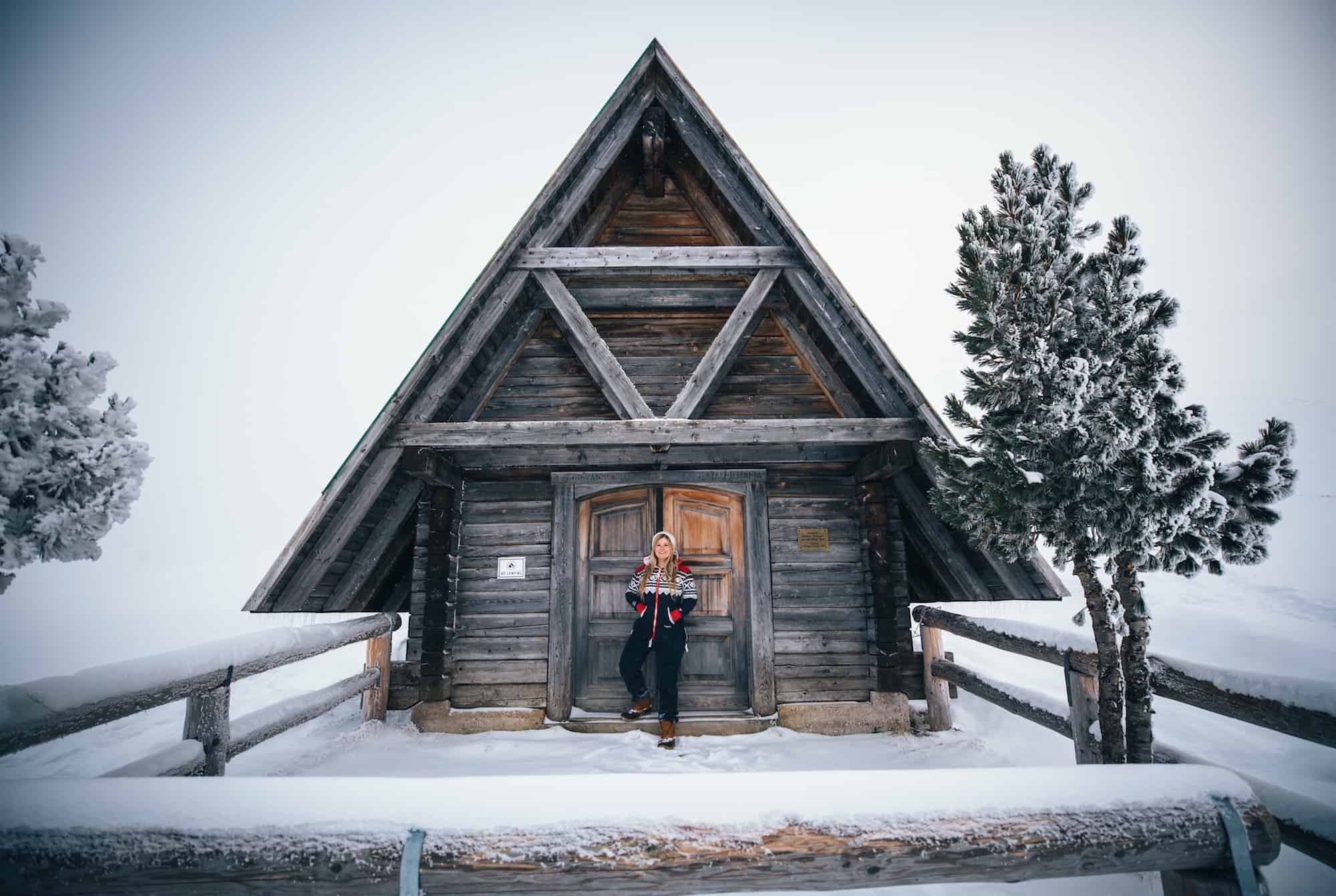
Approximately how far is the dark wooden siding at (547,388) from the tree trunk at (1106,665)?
4294 mm

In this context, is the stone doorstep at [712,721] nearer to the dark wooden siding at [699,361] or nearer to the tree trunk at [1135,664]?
the tree trunk at [1135,664]

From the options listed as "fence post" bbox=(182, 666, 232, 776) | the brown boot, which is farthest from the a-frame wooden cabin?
"fence post" bbox=(182, 666, 232, 776)

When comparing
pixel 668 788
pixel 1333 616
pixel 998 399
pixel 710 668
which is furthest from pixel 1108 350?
pixel 1333 616

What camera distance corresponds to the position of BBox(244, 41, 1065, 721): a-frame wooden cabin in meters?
5.54

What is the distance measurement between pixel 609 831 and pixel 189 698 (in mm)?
3037

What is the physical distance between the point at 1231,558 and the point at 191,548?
180 feet

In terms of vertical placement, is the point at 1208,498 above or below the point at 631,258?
below

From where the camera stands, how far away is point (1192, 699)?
293 cm

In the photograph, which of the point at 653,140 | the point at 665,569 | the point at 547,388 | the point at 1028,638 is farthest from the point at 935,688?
the point at 653,140

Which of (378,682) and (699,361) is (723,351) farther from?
(378,682)

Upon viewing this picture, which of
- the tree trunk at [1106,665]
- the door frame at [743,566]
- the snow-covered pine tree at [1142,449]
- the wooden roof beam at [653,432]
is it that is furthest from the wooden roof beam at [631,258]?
the tree trunk at [1106,665]

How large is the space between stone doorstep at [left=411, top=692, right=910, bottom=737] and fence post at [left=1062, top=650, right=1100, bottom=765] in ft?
7.11

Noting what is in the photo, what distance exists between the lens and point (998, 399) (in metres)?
3.19

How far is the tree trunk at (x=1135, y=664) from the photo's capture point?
2898mm
